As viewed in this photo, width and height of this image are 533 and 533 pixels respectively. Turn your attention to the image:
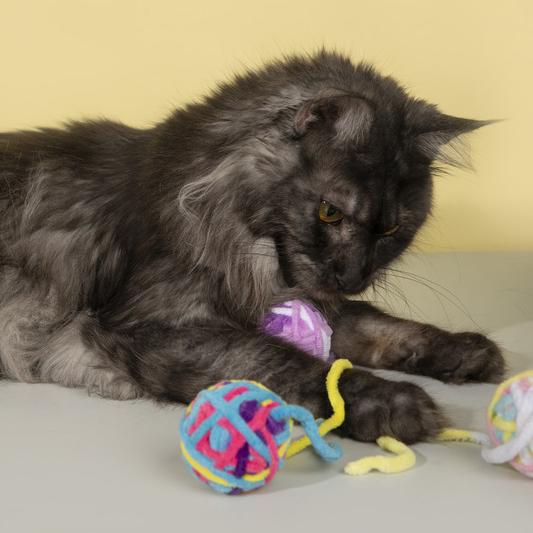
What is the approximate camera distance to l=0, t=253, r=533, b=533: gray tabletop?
4.61 feet

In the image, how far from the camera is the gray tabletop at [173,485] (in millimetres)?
1406

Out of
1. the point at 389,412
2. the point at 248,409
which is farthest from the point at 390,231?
the point at 248,409

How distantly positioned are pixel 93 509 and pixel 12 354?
806 millimetres

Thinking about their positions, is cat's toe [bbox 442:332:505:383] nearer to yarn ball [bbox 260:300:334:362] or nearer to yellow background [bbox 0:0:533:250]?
yarn ball [bbox 260:300:334:362]

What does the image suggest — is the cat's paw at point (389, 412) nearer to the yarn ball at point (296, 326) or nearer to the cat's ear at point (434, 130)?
the yarn ball at point (296, 326)

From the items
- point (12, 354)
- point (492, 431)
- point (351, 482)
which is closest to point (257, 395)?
point (351, 482)

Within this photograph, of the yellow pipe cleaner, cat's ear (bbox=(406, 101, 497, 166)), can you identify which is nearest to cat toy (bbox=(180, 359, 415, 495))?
the yellow pipe cleaner

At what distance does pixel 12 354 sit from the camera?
2.14 m

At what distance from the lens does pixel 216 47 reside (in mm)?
3457

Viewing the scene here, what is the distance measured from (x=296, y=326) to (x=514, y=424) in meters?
0.73

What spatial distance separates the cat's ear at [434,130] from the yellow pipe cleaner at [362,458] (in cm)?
60

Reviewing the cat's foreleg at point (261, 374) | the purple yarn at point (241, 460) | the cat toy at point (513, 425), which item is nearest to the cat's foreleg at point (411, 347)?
the cat's foreleg at point (261, 374)

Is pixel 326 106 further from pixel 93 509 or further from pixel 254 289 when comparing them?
pixel 93 509

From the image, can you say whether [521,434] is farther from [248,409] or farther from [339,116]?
[339,116]
